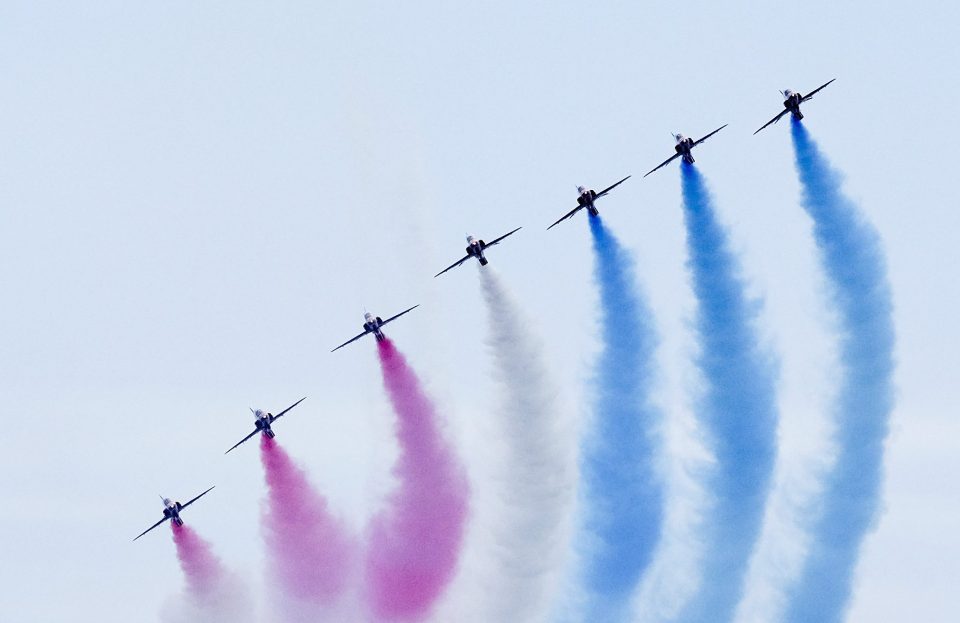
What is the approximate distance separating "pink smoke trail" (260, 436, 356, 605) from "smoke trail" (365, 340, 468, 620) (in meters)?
2.00

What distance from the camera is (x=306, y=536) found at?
83.9 meters

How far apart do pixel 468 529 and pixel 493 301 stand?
1058 centimetres

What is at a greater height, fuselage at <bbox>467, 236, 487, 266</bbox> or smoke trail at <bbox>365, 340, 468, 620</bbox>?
fuselage at <bbox>467, 236, 487, 266</bbox>

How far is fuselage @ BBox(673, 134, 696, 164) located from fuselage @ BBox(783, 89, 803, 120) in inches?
166

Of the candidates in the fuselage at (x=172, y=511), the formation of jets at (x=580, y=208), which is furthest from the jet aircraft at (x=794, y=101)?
the fuselage at (x=172, y=511)

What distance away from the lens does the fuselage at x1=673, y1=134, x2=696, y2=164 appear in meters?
76.8

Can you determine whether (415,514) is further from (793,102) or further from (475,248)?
(793,102)

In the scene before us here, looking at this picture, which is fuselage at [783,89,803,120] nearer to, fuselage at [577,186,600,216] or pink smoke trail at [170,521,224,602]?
fuselage at [577,186,600,216]

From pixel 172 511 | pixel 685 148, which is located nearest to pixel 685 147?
pixel 685 148

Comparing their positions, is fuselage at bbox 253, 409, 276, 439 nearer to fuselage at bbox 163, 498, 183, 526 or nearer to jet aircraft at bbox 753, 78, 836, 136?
fuselage at bbox 163, 498, 183, 526

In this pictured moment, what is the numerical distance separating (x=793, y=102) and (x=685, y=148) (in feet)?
15.7

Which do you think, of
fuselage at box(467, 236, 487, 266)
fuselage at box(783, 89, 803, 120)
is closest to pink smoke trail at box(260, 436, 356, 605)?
fuselage at box(467, 236, 487, 266)

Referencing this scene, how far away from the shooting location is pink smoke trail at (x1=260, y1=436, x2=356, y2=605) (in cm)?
8375

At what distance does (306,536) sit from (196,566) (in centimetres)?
610
